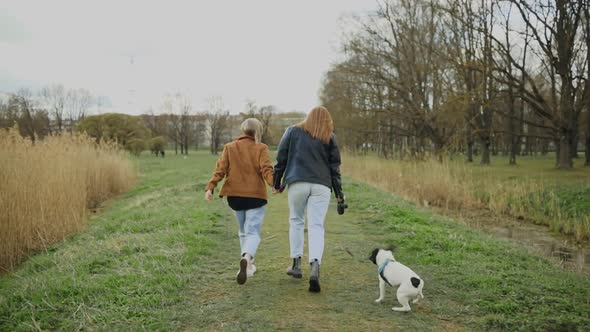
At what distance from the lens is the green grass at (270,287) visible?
13.6ft

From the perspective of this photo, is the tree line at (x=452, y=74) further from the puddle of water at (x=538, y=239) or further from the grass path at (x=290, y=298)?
the grass path at (x=290, y=298)

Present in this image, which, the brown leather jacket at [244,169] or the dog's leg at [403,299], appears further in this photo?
the brown leather jacket at [244,169]

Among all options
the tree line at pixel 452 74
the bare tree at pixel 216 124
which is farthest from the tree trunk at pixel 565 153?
the bare tree at pixel 216 124

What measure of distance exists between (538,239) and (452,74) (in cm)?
1710

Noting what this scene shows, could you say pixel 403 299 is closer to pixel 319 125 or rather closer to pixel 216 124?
pixel 319 125

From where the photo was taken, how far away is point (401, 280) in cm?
427

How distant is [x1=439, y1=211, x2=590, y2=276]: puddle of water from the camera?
8234 millimetres

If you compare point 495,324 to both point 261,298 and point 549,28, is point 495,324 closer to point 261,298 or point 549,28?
point 261,298

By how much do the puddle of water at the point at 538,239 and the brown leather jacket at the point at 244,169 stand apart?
517cm

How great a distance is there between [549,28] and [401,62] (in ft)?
31.2

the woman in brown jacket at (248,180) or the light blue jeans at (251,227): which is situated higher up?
the woman in brown jacket at (248,180)

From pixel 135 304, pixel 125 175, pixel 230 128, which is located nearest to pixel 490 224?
pixel 135 304

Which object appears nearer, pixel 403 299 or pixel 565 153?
pixel 403 299

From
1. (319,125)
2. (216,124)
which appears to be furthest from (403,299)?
(216,124)
